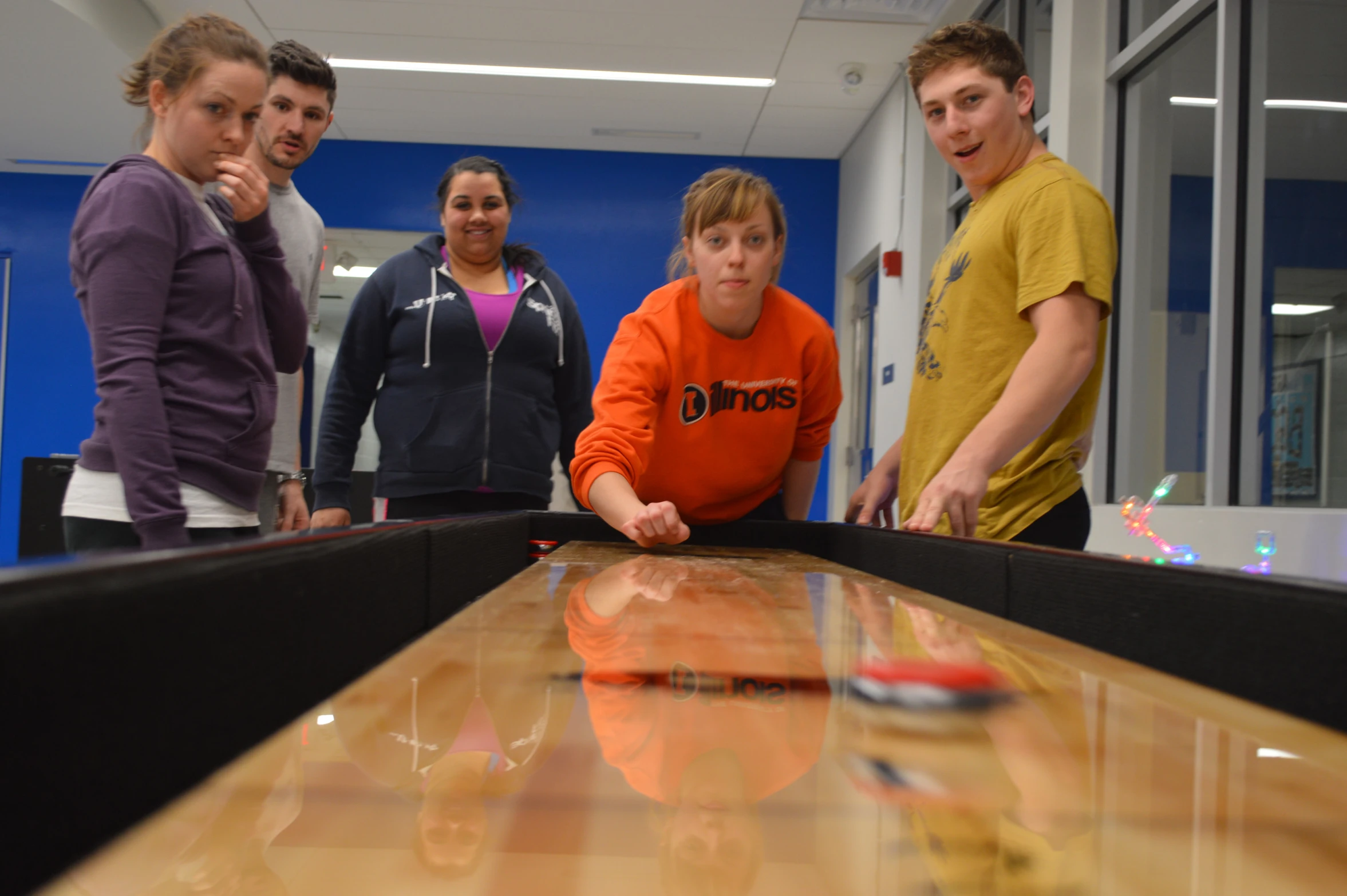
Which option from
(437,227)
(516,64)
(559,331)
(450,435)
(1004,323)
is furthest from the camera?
(437,227)

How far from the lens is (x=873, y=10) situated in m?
4.29

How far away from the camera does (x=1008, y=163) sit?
158 centimetres

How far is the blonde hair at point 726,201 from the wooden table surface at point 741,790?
115 centimetres

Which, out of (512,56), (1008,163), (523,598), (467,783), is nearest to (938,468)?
(1008,163)

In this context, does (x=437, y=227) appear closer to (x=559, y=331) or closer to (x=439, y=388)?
(x=559, y=331)

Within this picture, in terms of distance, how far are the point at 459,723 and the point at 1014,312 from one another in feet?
4.08

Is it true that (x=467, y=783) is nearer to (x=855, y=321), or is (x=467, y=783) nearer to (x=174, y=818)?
(x=174, y=818)

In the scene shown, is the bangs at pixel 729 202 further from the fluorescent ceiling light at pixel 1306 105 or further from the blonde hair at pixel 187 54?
the fluorescent ceiling light at pixel 1306 105

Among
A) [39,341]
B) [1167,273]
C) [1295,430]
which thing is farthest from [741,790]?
[39,341]

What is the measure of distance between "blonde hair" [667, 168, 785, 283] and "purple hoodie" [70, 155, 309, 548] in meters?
0.71

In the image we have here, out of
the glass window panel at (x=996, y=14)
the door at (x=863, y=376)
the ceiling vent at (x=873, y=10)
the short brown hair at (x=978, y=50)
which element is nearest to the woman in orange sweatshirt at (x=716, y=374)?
the short brown hair at (x=978, y=50)

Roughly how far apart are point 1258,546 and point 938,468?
3.39 feet

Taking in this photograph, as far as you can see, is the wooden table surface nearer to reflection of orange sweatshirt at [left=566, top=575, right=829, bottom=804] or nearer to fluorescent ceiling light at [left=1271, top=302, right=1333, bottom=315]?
reflection of orange sweatshirt at [left=566, top=575, right=829, bottom=804]

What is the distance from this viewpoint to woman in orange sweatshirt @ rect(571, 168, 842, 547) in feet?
5.34
